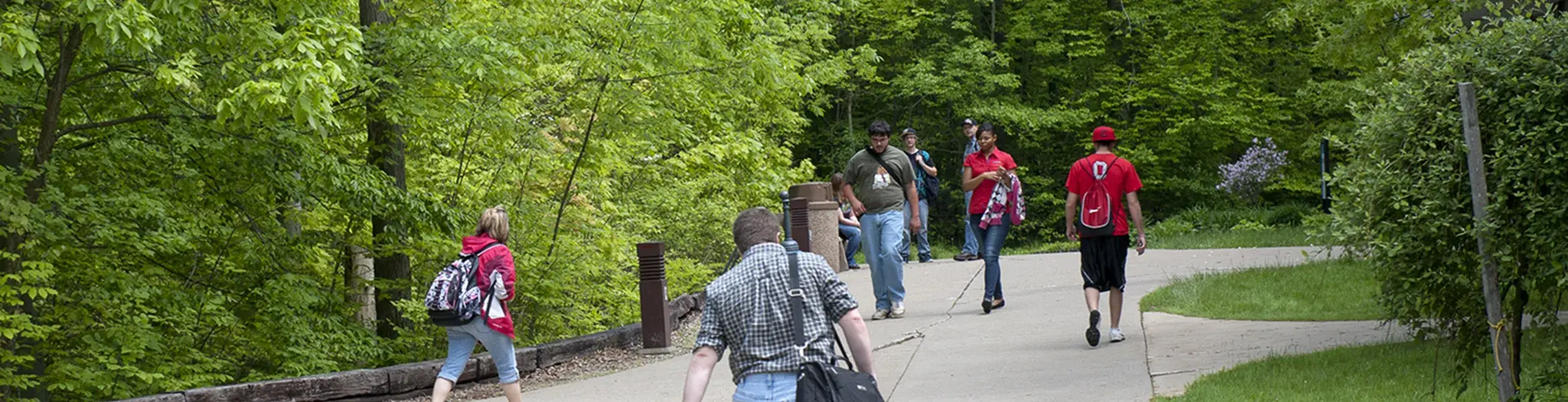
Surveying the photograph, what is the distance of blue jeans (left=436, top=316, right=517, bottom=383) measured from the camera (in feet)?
28.8

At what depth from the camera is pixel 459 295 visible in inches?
340

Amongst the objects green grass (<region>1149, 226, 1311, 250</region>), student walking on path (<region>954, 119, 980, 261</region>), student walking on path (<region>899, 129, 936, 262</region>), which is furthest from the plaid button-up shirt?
green grass (<region>1149, 226, 1311, 250</region>)

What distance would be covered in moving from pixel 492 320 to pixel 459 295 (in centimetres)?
23

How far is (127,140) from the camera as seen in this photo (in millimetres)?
11539

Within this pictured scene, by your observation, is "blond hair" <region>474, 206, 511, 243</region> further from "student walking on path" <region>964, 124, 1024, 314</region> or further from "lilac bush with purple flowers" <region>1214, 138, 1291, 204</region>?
"lilac bush with purple flowers" <region>1214, 138, 1291, 204</region>

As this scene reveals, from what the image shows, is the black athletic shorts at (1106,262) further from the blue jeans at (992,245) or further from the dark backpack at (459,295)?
the dark backpack at (459,295)

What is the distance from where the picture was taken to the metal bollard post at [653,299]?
1241 cm

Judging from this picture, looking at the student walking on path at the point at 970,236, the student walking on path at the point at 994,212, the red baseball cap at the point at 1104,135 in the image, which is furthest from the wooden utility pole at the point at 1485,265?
the student walking on path at the point at 970,236

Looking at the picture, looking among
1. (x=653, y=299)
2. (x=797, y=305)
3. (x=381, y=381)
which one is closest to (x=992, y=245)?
(x=653, y=299)

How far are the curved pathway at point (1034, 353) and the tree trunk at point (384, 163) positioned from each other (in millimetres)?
2702

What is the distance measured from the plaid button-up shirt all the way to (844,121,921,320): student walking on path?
7058 mm

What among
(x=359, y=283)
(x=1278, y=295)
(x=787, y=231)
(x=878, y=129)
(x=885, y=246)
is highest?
(x=878, y=129)

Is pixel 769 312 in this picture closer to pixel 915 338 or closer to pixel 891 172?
pixel 915 338

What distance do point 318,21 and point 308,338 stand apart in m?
3.75
